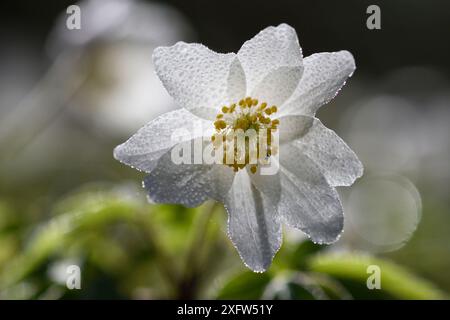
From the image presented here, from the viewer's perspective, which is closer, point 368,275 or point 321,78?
point 321,78

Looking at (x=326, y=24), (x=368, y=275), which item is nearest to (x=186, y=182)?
(x=368, y=275)

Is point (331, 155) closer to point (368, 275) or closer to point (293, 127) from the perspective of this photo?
point (293, 127)

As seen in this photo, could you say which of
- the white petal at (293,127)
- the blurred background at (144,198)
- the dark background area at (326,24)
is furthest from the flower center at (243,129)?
the dark background area at (326,24)

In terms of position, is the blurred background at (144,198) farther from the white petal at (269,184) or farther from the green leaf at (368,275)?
the white petal at (269,184)

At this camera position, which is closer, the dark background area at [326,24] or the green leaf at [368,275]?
the green leaf at [368,275]

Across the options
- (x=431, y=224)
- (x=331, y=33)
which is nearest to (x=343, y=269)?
(x=431, y=224)

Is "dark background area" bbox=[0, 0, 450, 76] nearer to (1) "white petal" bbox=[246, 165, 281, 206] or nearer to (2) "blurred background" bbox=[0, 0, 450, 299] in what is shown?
(2) "blurred background" bbox=[0, 0, 450, 299]

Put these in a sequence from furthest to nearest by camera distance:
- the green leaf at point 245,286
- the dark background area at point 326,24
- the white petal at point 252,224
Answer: the dark background area at point 326,24
the green leaf at point 245,286
the white petal at point 252,224
